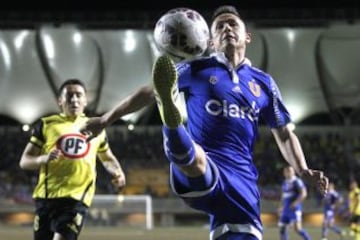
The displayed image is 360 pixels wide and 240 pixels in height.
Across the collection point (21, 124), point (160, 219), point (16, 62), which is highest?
point (16, 62)

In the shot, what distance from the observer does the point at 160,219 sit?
2923 cm

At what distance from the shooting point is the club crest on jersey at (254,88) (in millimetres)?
4504

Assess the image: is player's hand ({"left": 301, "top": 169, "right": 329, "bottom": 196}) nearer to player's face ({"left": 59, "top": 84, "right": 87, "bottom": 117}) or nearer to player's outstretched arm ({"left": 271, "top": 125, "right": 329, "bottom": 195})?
player's outstretched arm ({"left": 271, "top": 125, "right": 329, "bottom": 195})

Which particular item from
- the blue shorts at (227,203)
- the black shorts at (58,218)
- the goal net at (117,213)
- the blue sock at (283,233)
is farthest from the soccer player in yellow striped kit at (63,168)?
the goal net at (117,213)

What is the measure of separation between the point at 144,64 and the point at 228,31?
3447cm

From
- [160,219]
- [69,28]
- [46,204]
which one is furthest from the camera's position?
[69,28]

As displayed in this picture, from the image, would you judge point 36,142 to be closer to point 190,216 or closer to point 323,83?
point 190,216

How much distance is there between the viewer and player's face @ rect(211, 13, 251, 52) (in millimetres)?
4551

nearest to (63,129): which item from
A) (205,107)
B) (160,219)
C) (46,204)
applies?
(46,204)

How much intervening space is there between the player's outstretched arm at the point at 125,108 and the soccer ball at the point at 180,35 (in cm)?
28

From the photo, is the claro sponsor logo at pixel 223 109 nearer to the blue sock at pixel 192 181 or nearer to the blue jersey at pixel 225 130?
the blue jersey at pixel 225 130

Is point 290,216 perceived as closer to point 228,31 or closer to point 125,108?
point 228,31

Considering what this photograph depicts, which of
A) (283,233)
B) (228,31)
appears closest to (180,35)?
(228,31)

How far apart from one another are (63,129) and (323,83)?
34.1m
